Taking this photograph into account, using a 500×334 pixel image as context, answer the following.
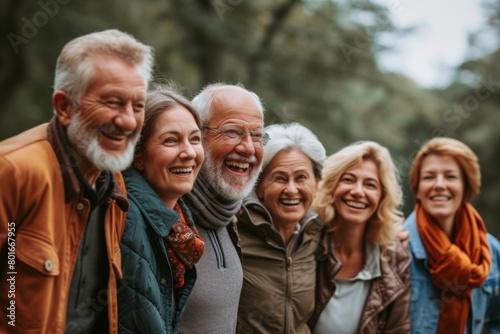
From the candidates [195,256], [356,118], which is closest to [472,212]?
[195,256]

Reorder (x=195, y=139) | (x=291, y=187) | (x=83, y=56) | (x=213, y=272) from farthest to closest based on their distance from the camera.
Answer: (x=291, y=187), (x=213, y=272), (x=195, y=139), (x=83, y=56)

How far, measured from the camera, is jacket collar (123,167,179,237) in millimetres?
2582

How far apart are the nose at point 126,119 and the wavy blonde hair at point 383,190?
6.37ft

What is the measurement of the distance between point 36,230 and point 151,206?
23.7 inches

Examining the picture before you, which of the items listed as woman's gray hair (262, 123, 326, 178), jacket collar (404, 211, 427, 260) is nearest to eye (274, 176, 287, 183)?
woman's gray hair (262, 123, 326, 178)

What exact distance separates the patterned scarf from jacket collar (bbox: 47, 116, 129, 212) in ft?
1.81

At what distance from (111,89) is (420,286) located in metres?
2.71

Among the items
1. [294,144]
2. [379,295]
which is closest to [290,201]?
[294,144]

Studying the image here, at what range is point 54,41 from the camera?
1054cm

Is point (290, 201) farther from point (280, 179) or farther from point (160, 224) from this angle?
point (160, 224)

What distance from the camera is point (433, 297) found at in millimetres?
4117

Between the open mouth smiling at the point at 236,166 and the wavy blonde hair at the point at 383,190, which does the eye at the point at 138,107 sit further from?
the wavy blonde hair at the point at 383,190

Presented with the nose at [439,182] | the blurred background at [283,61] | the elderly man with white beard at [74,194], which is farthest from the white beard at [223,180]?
the blurred background at [283,61]

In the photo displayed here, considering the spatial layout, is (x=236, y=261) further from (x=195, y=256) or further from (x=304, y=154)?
(x=304, y=154)
